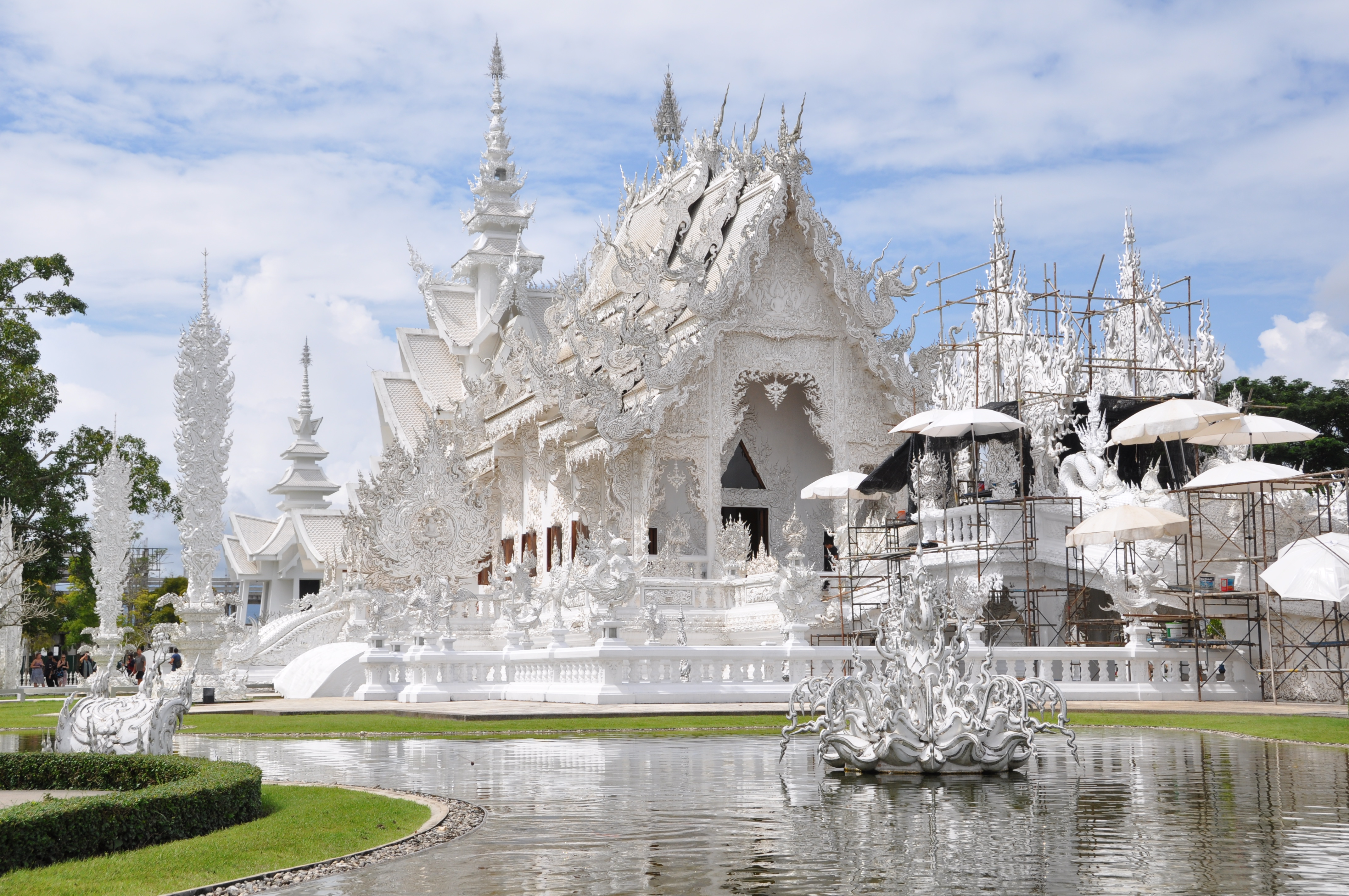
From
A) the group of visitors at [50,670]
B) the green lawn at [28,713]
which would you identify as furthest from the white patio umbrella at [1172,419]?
the group of visitors at [50,670]

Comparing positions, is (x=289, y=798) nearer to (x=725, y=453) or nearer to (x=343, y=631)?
(x=725, y=453)

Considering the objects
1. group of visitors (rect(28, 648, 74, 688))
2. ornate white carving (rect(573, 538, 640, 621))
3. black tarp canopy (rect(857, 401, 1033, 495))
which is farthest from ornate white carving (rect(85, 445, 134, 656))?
black tarp canopy (rect(857, 401, 1033, 495))

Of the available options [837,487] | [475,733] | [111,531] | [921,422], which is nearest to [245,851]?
[475,733]

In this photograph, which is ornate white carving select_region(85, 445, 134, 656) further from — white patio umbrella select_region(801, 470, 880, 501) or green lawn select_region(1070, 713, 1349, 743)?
green lawn select_region(1070, 713, 1349, 743)

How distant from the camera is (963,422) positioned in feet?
69.3

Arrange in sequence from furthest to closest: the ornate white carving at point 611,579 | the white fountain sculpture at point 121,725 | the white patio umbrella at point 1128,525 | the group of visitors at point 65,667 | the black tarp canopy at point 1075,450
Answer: the group of visitors at point 65,667
the black tarp canopy at point 1075,450
the white patio umbrella at point 1128,525
the ornate white carving at point 611,579
the white fountain sculpture at point 121,725

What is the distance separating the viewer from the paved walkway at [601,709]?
48.9 ft

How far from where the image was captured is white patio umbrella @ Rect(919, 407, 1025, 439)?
2114 cm

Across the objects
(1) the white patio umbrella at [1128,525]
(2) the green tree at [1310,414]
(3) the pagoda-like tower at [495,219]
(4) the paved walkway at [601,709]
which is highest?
(3) the pagoda-like tower at [495,219]

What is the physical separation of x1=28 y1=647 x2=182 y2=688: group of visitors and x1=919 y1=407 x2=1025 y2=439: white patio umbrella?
14276 millimetres

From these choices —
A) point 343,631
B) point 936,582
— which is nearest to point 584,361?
point 343,631

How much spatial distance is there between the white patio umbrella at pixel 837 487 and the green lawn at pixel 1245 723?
7.18 metres

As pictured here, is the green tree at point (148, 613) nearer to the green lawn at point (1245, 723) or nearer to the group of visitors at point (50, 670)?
the group of visitors at point (50, 670)

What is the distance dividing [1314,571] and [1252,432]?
15.5ft
